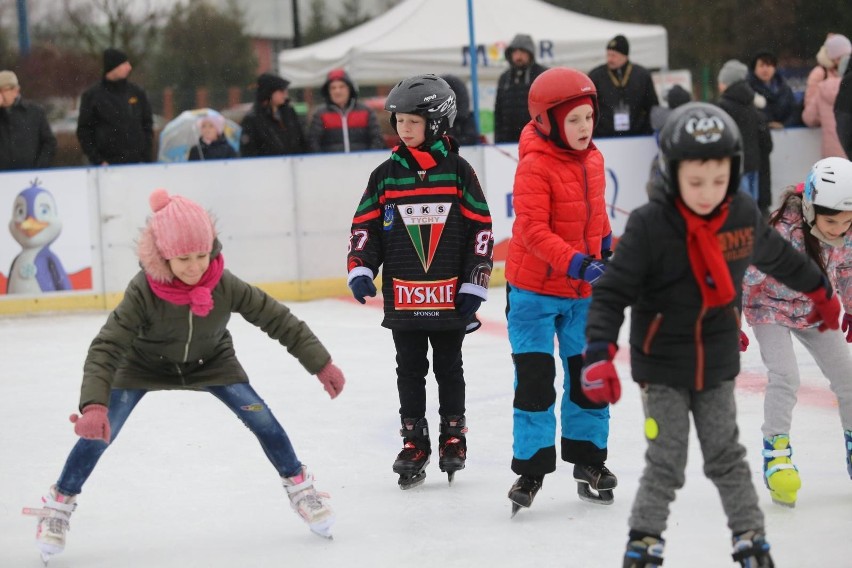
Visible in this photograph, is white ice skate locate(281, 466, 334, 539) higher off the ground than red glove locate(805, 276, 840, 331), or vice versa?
red glove locate(805, 276, 840, 331)

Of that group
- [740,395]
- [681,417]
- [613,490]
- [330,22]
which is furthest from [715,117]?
[330,22]

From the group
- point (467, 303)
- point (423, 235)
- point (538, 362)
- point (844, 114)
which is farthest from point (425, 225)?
point (844, 114)

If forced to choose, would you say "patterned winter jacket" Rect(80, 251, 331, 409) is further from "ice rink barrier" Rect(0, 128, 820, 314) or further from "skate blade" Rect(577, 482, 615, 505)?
"ice rink barrier" Rect(0, 128, 820, 314)

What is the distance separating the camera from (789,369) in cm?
427

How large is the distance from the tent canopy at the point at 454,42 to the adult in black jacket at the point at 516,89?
4631 millimetres

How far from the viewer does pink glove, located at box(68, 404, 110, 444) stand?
3.58 metres

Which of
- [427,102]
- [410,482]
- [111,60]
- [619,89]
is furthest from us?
[619,89]

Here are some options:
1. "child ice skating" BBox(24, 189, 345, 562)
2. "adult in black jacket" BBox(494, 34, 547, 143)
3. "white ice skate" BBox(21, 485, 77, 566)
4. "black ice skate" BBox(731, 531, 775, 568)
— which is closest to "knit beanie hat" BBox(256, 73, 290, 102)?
"adult in black jacket" BBox(494, 34, 547, 143)

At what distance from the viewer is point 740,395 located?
5922 mm

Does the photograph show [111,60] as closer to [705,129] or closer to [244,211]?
[244,211]

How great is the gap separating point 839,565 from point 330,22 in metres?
25.5

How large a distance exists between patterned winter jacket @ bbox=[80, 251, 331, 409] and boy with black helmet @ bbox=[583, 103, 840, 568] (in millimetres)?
1033

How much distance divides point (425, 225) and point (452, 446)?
2.58ft

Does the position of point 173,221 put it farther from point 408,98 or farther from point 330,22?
point 330,22
